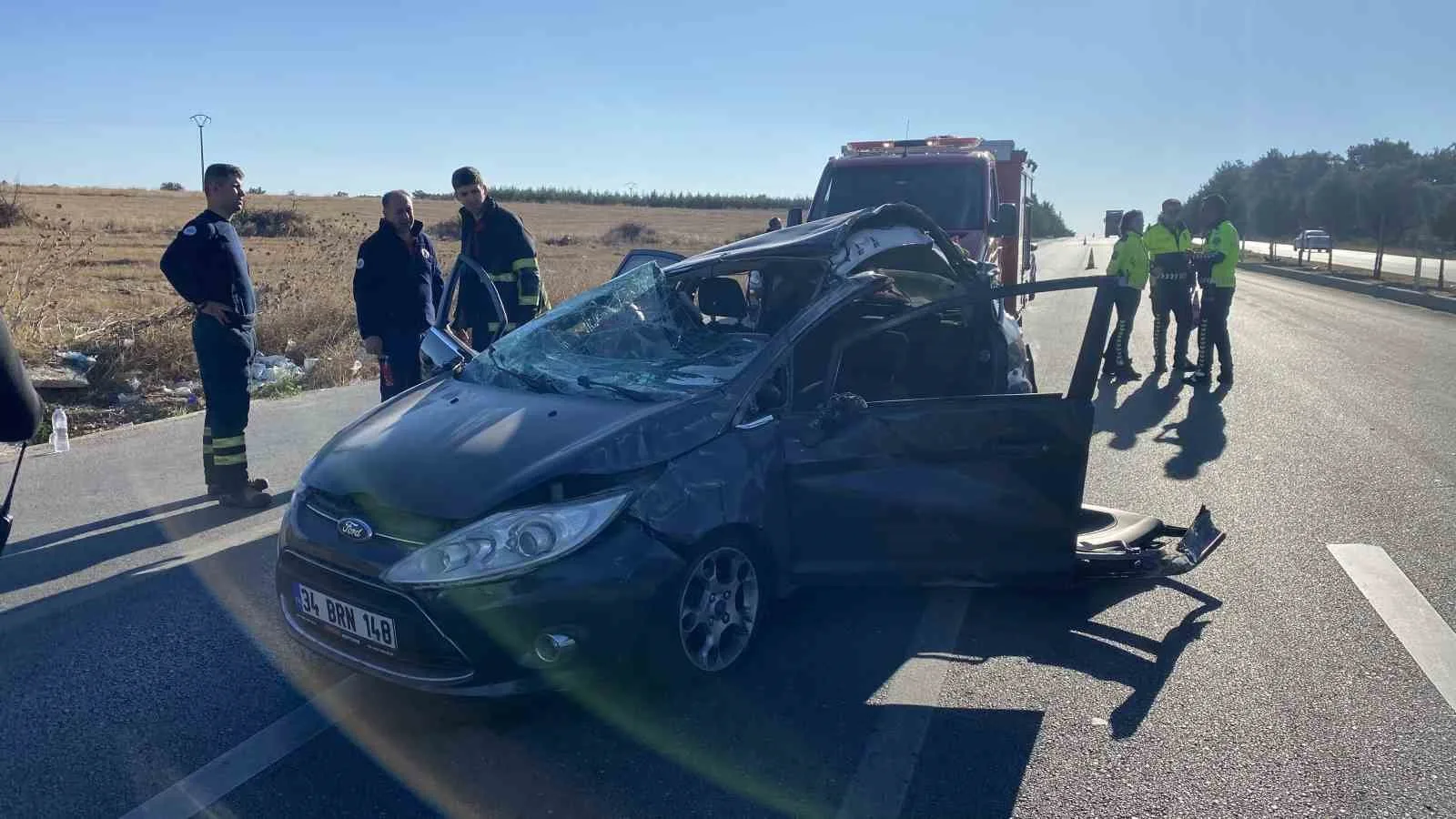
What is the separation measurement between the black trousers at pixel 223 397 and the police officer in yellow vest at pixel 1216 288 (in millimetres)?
8772

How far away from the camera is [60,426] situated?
22.2 feet


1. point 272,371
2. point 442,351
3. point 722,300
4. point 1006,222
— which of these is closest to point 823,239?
point 722,300

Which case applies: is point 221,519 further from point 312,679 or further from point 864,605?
point 864,605

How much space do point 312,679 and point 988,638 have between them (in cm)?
258

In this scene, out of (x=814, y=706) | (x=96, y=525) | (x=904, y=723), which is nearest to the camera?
(x=904, y=723)

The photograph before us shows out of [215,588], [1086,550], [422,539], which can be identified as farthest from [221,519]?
[1086,550]

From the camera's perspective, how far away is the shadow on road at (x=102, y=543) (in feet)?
16.4

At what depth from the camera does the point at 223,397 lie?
19.7 feet

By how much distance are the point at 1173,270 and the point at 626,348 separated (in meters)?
8.40

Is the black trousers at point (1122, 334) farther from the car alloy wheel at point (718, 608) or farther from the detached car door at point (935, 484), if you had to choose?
the car alloy wheel at point (718, 608)

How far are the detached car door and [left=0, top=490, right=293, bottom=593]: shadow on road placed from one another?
283 cm

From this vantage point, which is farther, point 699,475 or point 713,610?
point 713,610

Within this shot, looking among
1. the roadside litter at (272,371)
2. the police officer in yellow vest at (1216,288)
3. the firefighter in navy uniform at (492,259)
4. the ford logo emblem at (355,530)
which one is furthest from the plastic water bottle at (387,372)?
the police officer in yellow vest at (1216,288)

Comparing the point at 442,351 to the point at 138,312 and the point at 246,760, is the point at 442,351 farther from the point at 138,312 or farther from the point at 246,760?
the point at 138,312
